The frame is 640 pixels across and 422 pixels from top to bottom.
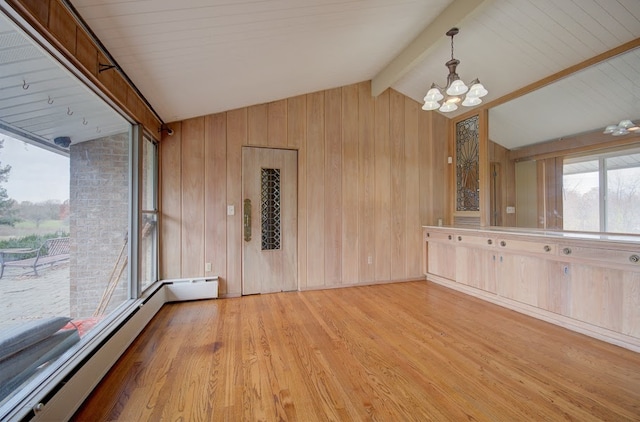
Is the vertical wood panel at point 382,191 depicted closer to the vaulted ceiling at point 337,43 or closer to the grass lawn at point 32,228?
the vaulted ceiling at point 337,43

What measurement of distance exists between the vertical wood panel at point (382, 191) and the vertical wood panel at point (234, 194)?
2.00m

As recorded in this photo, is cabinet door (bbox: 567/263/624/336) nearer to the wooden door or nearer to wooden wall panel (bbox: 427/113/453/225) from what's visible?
wooden wall panel (bbox: 427/113/453/225)

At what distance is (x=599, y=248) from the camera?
234cm

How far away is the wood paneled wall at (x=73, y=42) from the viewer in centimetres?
121

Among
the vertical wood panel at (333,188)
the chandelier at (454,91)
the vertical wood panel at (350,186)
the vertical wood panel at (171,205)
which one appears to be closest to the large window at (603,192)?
the chandelier at (454,91)

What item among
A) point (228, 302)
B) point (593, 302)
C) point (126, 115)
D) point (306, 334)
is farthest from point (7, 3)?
point (593, 302)

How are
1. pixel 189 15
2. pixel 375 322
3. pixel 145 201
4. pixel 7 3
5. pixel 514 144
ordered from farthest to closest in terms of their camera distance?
pixel 514 144, pixel 145 201, pixel 375 322, pixel 189 15, pixel 7 3

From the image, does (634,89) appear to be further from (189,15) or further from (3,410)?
(3,410)

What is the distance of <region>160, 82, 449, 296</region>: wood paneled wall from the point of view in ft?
11.2

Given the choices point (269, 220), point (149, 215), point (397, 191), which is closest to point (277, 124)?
point (269, 220)

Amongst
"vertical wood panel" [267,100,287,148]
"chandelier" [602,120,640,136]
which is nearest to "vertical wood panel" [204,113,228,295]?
"vertical wood panel" [267,100,287,148]

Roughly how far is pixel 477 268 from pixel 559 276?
0.91 metres

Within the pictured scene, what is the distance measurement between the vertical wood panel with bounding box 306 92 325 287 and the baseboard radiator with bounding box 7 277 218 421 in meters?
1.93

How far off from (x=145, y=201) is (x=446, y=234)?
3.95m
